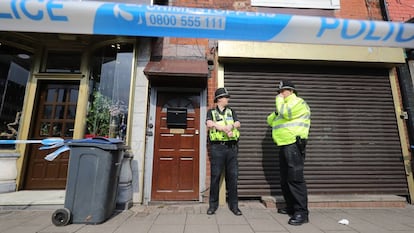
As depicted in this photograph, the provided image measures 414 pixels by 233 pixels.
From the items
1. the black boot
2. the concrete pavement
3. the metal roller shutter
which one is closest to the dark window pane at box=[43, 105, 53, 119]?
the concrete pavement

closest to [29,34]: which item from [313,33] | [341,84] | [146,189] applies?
[146,189]

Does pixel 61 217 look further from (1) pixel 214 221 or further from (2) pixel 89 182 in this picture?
(1) pixel 214 221

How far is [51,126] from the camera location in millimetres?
4613

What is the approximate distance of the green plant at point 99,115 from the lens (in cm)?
436

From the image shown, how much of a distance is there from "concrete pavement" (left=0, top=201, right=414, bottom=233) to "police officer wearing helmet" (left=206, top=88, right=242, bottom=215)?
28 centimetres

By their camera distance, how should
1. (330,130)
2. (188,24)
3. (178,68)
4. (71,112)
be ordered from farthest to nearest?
(71,112)
(330,130)
(178,68)
(188,24)

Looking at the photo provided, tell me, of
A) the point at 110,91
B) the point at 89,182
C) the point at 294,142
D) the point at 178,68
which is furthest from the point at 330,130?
the point at 110,91

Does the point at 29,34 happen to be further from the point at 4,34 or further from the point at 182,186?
the point at 182,186

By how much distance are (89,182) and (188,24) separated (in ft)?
8.26

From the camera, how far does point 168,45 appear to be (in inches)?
179

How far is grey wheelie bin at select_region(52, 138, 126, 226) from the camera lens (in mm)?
2857

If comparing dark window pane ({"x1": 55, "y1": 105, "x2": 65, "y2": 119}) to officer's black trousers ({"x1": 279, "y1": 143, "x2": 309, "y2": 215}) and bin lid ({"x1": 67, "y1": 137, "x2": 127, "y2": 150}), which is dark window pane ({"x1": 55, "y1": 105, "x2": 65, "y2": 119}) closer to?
bin lid ({"x1": 67, "y1": 137, "x2": 127, "y2": 150})

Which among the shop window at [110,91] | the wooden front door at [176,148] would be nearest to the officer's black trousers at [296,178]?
the wooden front door at [176,148]

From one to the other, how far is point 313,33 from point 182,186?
138 inches
